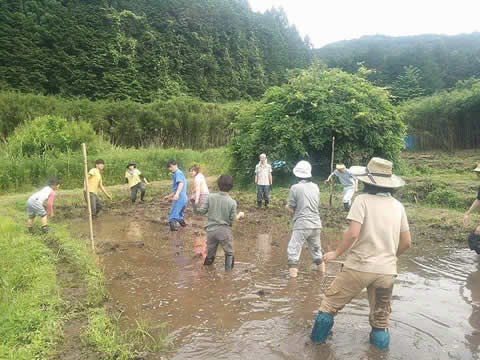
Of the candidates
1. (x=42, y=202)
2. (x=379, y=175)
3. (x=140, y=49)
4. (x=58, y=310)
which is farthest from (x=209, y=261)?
(x=140, y=49)

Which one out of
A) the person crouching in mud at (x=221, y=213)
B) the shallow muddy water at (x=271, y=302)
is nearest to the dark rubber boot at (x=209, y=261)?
the shallow muddy water at (x=271, y=302)

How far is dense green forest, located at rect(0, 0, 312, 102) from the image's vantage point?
2697cm

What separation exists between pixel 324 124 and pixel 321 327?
37.4 feet

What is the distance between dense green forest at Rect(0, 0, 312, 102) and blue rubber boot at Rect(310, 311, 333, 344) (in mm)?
26122

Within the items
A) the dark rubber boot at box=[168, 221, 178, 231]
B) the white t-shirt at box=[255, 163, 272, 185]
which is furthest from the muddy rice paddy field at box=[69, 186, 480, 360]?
the white t-shirt at box=[255, 163, 272, 185]

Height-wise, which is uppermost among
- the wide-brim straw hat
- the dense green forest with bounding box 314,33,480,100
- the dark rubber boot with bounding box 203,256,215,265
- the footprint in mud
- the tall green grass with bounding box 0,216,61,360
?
the dense green forest with bounding box 314,33,480,100

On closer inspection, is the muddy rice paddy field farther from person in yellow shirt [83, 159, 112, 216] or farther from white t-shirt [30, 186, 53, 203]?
person in yellow shirt [83, 159, 112, 216]

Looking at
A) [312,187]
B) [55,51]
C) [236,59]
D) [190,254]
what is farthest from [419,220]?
[236,59]

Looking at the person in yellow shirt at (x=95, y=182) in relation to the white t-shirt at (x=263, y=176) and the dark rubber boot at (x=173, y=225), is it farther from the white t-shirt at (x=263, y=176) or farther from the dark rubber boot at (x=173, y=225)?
the white t-shirt at (x=263, y=176)

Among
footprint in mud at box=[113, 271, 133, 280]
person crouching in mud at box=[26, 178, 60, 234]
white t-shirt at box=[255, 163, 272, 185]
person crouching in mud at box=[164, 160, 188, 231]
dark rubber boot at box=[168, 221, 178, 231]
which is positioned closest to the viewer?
footprint in mud at box=[113, 271, 133, 280]

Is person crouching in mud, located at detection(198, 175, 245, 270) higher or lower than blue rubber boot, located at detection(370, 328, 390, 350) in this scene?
higher

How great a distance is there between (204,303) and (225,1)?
4874 centimetres

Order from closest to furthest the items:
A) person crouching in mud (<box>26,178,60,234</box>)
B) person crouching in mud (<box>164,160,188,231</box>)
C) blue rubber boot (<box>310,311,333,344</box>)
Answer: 1. blue rubber boot (<box>310,311,333,344</box>)
2. person crouching in mud (<box>26,178,60,234</box>)
3. person crouching in mud (<box>164,160,188,231</box>)

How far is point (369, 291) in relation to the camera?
3.83m
